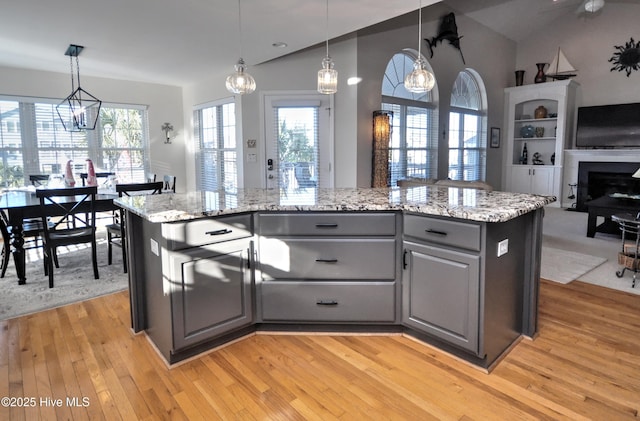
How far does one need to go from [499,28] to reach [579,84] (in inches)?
76.6

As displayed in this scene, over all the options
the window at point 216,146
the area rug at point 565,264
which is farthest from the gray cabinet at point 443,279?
the window at point 216,146

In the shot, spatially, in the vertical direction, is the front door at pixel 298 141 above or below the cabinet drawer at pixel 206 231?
above

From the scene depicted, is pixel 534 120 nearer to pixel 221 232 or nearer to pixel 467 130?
pixel 467 130

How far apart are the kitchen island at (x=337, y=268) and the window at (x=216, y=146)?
12.9 ft

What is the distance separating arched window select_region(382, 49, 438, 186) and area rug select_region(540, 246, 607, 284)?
2.46m

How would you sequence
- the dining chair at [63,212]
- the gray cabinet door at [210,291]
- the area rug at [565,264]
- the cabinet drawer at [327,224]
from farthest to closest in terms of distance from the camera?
the area rug at [565,264]
the dining chair at [63,212]
the cabinet drawer at [327,224]
the gray cabinet door at [210,291]

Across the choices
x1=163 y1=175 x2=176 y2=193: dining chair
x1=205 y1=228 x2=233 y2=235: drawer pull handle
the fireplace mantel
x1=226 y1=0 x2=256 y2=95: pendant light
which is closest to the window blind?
x1=163 y1=175 x2=176 y2=193: dining chair

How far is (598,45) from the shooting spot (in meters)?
7.74

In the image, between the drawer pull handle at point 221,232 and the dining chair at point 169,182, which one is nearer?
the drawer pull handle at point 221,232

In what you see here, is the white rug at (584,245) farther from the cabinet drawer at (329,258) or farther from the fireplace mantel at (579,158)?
the cabinet drawer at (329,258)

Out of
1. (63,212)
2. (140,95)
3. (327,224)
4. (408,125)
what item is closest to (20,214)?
(63,212)

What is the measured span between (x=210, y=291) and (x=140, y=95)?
5914mm

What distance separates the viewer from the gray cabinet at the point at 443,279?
222 centimetres

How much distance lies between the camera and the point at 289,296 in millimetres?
2648
